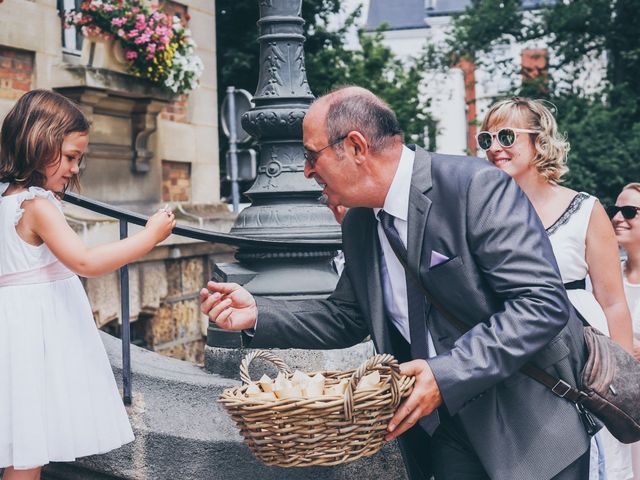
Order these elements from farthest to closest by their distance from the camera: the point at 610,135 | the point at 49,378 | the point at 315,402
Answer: the point at 610,135 → the point at 49,378 → the point at 315,402

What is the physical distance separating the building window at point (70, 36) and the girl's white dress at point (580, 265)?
641 centimetres

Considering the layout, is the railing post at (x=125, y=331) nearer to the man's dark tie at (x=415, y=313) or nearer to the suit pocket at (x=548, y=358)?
the man's dark tie at (x=415, y=313)

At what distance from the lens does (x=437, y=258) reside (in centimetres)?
244

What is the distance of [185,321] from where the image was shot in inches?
375

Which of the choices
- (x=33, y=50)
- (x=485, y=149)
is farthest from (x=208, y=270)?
(x=485, y=149)

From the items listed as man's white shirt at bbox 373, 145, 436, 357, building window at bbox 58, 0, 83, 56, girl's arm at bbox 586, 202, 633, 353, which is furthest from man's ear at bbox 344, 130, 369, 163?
building window at bbox 58, 0, 83, 56

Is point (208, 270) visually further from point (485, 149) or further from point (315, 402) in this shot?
point (315, 402)

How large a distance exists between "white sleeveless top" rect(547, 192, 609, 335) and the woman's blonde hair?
0.85 ft

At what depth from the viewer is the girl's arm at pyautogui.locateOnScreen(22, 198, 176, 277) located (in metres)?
3.12

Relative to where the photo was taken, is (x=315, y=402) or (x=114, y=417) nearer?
(x=315, y=402)

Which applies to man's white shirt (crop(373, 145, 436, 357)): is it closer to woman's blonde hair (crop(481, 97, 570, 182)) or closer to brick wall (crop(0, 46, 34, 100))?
woman's blonde hair (crop(481, 97, 570, 182))

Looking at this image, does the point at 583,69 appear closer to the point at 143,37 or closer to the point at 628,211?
the point at 143,37

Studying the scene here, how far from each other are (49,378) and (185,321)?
6.33 meters

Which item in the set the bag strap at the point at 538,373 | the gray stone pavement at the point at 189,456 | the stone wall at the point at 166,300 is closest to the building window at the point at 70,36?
the stone wall at the point at 166,300
